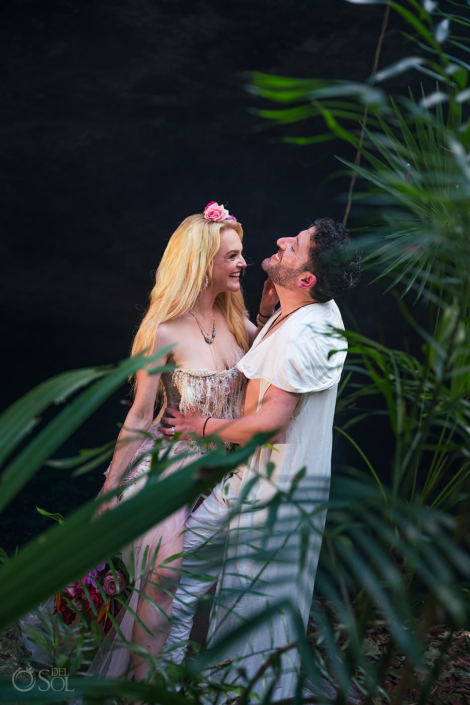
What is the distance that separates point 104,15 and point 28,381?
9.02 ft

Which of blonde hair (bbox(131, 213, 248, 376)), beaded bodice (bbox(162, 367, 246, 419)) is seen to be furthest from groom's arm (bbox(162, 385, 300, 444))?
blonde hair (bbox(131, 213, 248, 376))

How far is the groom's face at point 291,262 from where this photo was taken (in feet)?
7.31

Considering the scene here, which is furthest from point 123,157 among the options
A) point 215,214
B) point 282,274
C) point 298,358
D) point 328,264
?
point 298,358

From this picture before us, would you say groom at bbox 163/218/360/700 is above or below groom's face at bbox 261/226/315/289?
below

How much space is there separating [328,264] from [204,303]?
62cm

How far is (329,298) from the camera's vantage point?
2.24 meters

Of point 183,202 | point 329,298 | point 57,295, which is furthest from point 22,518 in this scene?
point 329,298

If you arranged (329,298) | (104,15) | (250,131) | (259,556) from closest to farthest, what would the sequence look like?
(259,556) → (329,298) → (104,15) → (250,131)

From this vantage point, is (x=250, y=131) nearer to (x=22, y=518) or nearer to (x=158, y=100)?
(x=158, y=100)

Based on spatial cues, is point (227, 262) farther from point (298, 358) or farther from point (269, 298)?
point (298, 358)

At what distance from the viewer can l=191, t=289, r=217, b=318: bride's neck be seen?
8.13 ft

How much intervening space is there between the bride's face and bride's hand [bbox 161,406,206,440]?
1.91ft

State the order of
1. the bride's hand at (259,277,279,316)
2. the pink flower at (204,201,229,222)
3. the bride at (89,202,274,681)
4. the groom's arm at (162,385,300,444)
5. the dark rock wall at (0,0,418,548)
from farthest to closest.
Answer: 1. the dark rock wall at (0,0,418,548)
2. the bride's hand at (259,277,279,316)
3. the pink flower at (204,201,229,222)
4. the bride at (89,202,274,681)
5. the groom's arm at (162,385,300,444)

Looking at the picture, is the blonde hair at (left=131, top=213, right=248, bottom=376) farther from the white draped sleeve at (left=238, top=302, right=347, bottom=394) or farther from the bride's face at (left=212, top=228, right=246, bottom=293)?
the white draped sleeve at (left=238, top=302, right=347, bottom=394)
